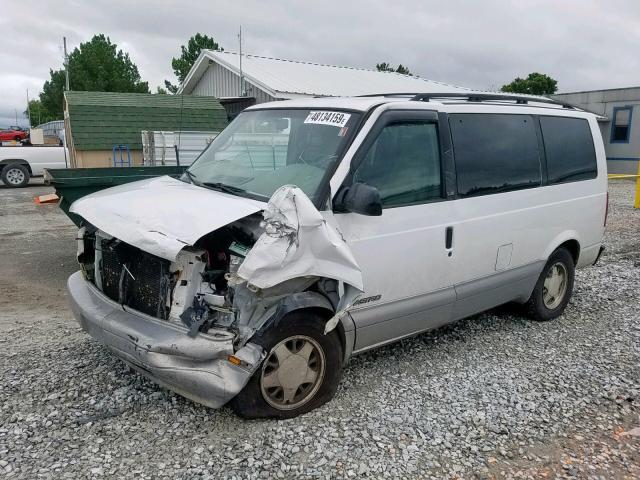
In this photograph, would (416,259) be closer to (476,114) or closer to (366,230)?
(366,230)

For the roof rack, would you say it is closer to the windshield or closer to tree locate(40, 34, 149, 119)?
the windshield

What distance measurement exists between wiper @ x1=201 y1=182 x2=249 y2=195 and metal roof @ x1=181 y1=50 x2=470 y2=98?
1290 centimetres

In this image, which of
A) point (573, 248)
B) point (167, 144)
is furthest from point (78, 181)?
point (167, 144)

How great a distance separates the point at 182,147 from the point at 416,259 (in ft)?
37.8

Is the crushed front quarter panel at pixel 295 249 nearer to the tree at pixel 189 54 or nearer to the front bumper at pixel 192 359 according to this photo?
the front bumper at pixel 192 359

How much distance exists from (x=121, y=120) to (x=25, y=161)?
14.4 ft

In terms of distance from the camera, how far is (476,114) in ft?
14.6

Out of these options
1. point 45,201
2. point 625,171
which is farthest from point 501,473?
point 625,171

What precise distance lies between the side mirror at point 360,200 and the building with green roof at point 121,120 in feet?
40.5

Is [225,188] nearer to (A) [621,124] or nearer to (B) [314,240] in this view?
(B) [314,240]

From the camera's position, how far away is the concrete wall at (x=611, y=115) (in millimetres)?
24344

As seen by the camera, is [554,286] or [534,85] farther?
[534,85]

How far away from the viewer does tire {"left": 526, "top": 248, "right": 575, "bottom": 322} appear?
17.5 ft

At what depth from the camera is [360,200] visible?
334cm
